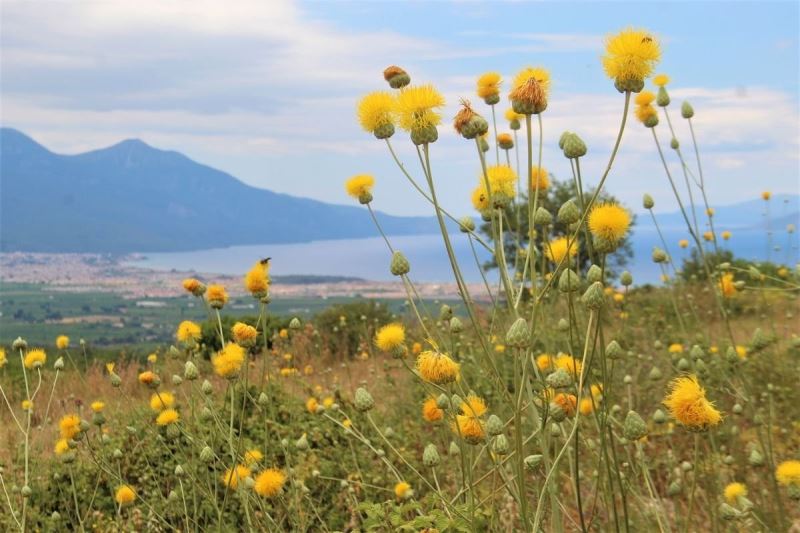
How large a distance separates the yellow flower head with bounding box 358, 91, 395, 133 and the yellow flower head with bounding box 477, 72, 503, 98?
Answer: 422 millimetres

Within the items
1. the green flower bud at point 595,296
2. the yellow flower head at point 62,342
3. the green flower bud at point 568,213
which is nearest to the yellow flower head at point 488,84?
the green flower bud at point 568,213

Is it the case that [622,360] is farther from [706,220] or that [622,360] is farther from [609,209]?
[609,209]

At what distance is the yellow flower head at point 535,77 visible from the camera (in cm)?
186

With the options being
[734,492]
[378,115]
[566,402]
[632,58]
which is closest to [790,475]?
[734,492]

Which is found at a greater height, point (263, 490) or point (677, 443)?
point (263, 490)

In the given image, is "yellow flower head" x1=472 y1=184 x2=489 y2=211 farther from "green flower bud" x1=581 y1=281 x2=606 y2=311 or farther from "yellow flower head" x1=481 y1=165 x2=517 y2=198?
"green flower bud" x1=581 y1=281 x2=606 y2=311

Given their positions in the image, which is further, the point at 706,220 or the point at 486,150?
the point at 706,220

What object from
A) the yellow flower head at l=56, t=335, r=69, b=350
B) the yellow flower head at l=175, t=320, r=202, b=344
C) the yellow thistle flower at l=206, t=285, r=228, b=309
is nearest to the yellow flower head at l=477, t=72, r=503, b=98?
the yellow thistle flower at l=206, t=285, r=228, b=309

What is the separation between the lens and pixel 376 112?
84.2 inches

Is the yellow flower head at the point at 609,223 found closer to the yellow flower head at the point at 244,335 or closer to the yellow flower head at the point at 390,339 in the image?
the yellow flower head at the point at 390,339

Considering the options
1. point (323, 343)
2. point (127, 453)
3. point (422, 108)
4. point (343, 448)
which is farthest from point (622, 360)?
point (323, 343)

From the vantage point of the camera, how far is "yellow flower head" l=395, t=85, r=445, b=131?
6.60 ft

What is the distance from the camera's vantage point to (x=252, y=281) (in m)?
2.88

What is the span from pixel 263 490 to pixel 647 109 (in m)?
2.50
